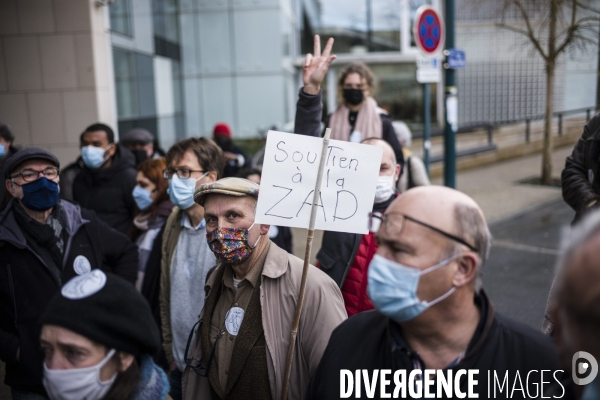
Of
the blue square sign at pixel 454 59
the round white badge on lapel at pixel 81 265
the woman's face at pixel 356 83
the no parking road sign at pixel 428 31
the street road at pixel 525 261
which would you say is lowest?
the street road at pixel 525 261

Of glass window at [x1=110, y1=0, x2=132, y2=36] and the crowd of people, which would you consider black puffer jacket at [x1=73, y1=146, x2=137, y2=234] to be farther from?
glass window at [x1=110, y1=0, x2=132, y2=36]

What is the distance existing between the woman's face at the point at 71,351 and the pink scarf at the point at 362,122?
4.15 meters

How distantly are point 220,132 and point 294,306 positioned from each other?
239 inches

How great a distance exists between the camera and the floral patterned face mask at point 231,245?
2713mm

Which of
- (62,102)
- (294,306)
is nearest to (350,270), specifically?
(294,306)

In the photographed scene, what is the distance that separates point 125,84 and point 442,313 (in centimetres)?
1035

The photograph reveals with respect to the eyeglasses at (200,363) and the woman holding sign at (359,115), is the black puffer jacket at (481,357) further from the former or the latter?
the woman holding sign at (359,115)

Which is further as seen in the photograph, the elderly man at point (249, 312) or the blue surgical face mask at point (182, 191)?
the blue surgical face mask at point (182, 191)

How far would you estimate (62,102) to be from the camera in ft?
28.6

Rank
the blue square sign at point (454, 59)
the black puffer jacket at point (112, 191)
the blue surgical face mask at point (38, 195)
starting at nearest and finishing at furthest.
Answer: the blue surgical face mask at point (38, 195), the black puffer jacket at point (112, 191), the blue square sign at point (454, 59)

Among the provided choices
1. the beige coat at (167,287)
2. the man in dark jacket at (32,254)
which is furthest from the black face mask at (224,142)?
the man in dark jacket at (32,254)

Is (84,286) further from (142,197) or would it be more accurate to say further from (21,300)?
(142,197)

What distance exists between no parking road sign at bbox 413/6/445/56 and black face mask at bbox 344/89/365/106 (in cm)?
265

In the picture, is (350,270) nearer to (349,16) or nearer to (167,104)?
(167,104)
